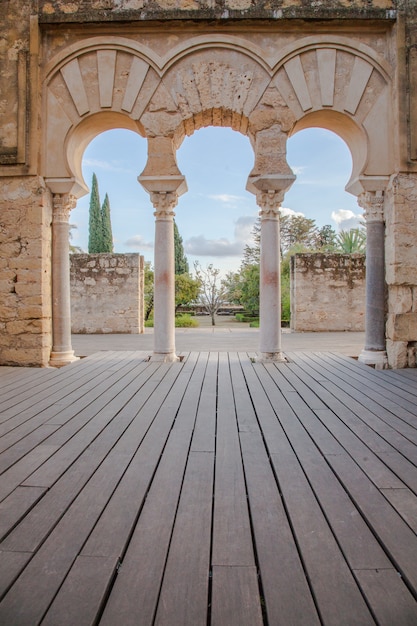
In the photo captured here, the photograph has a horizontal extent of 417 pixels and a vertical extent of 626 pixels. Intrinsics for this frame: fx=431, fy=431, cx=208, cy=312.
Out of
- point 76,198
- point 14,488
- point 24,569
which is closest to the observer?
point 24,569

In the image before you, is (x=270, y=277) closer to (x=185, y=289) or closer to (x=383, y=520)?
(x=383, y=520)

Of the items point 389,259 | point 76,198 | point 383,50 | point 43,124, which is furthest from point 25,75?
point 389,259

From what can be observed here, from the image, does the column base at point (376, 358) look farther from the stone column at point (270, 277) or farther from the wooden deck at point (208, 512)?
the wooden deck at point (208, 512)

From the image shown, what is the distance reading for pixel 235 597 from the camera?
1.28 m

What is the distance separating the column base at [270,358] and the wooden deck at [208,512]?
2.08 metres

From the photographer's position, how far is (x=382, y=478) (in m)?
2.12

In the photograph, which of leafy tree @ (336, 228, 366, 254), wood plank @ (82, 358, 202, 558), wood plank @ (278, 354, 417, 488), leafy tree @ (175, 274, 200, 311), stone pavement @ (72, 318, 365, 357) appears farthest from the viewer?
leafy tree @ (336, 228, 366, 254)

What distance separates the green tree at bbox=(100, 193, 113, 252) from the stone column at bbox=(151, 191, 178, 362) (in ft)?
64.9

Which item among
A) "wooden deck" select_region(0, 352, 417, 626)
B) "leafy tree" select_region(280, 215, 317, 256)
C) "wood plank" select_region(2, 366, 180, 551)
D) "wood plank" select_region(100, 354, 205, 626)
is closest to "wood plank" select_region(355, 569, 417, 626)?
"wooden deck" select_region(0, 352, 417, 626)

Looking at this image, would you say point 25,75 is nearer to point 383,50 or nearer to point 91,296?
point 383,50

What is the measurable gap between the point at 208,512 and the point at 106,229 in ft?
81.3

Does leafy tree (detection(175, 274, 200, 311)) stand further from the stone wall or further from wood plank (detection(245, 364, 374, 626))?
wood plank (detection(245, 364, 374, 626))

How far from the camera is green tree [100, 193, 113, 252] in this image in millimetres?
24922

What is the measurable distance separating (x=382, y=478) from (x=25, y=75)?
6122 millimetres
